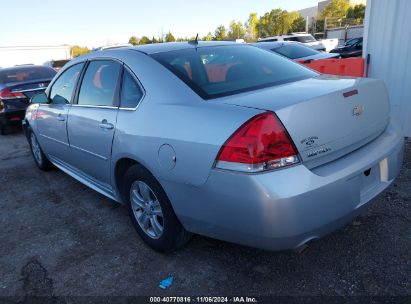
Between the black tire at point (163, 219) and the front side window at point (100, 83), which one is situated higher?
the front side window at point (100, 83)

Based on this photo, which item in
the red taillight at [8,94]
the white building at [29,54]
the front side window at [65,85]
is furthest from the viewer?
the white building at [29,54]

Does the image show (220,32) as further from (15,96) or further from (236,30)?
(15,96)

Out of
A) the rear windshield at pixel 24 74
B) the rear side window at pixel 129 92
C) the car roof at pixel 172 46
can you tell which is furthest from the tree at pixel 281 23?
the rear side window at pixel 129 92

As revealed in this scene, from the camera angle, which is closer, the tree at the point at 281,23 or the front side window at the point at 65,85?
the front side window at the point at 65,85

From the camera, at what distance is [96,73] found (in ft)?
11.5

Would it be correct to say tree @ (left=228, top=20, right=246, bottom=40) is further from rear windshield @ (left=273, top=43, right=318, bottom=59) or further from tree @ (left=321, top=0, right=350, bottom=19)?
rear windshield @ (left=273, top=43, right=318, bottom=59)

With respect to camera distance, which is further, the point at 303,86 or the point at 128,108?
the point at 128,108

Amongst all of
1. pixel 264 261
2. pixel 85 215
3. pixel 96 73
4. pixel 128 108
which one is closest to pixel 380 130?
pixel 264 261

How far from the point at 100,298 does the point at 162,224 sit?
2.21 ft

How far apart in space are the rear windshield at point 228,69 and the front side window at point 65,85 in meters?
1.35

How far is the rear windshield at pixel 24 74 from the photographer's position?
27.8ft

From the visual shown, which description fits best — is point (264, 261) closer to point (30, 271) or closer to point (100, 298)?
point (100, 298)

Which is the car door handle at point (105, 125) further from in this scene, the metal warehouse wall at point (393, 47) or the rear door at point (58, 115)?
the metal warehouse wall at point (393, 47)

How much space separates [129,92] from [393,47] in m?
4.08
